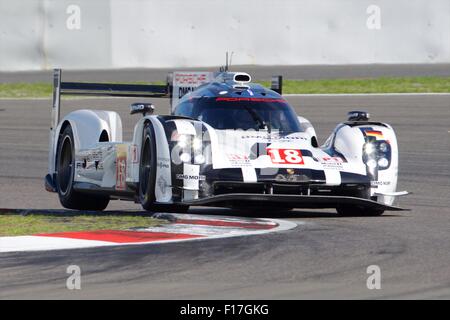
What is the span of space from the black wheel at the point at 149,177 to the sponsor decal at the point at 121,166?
0.43 m

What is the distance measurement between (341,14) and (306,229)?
2000 cm

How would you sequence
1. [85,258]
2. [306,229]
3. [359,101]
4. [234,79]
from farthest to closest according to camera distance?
[359,101] → [234,79] → [306,229] → [85,258]

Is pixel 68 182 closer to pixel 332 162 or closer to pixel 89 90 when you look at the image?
pixel 89 90

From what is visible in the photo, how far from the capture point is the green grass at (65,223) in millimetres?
10727

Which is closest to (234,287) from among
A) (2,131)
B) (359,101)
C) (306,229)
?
(306,229)

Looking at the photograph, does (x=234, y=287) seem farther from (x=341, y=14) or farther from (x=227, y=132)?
(x=341, y=14)

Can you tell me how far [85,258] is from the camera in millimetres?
8906

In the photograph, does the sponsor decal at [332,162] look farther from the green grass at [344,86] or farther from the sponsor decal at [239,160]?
the green grass at [344,86]

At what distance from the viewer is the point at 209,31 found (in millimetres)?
30281

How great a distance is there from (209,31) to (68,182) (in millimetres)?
16737
